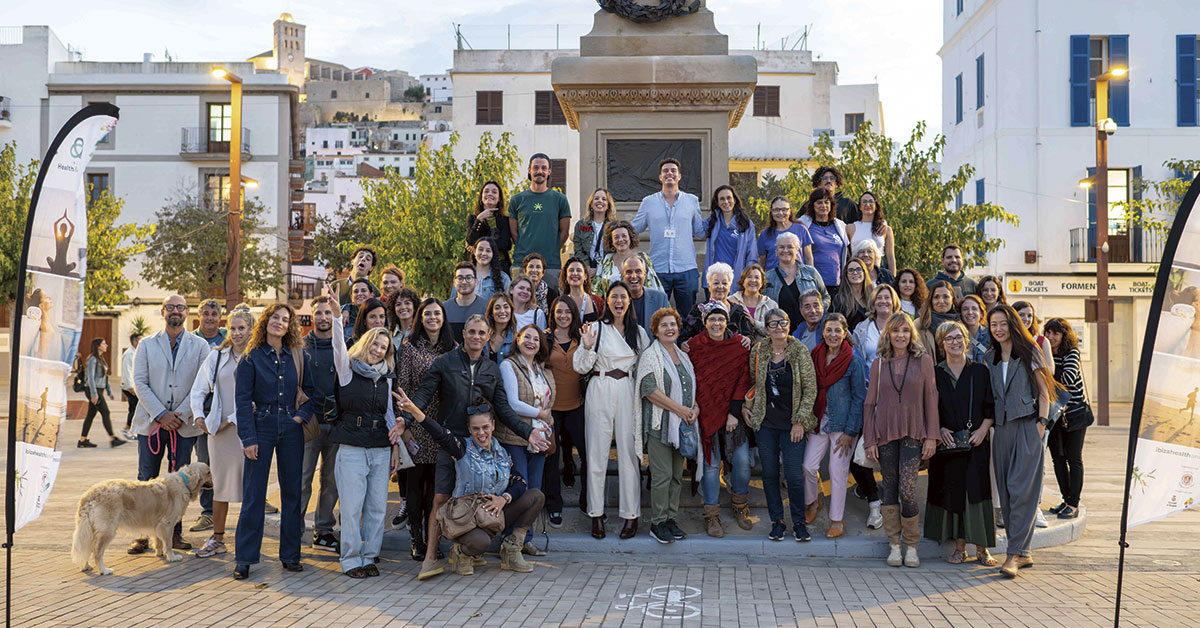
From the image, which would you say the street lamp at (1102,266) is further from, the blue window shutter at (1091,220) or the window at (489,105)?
the window at (489,105)

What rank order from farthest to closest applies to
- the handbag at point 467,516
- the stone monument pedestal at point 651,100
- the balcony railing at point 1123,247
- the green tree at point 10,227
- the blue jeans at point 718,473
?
the balcony railing at point 1123,247, the green tree at point 10,227, the stone monument pedestal at point 651,100, the blue jeans at point 718,473, the handbag at point 467,516

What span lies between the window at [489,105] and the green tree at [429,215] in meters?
15.2

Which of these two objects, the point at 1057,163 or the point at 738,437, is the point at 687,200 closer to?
the point at 738,437

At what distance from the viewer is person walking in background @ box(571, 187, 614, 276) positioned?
1016cm

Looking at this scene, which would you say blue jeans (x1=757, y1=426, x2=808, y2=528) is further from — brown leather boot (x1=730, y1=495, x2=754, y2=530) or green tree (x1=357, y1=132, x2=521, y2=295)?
green tree (x1=357, y1=132, x2=521, y2=295)

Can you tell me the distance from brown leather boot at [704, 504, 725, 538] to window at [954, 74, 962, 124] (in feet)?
91.0

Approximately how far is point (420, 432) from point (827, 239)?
4.57 meters

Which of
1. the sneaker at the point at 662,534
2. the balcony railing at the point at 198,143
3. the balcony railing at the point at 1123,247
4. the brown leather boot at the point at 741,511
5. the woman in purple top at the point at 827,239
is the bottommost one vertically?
the sneaker at the point at 662,534

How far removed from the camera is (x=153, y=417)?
27.5ft

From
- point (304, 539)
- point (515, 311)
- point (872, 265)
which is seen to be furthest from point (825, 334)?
point (304, 539)

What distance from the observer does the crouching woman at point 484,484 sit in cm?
735

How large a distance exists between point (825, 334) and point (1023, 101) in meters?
23.9

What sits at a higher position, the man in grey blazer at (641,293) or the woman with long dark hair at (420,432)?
the man in grey blazer at (641,293)

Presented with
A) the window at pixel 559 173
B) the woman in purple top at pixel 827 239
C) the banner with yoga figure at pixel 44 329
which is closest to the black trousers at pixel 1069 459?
the woman in purple top at pixel 827 239
